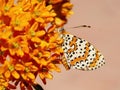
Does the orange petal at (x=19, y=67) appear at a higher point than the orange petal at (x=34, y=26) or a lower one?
lower

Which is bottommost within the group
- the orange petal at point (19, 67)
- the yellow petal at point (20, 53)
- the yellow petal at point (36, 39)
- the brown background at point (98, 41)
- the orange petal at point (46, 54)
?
the brown background at point (98, 41)

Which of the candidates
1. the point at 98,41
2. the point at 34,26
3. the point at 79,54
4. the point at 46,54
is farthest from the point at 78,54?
the point at 98,41

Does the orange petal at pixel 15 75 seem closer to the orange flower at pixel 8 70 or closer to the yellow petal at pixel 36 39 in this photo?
the orange flower at pixel 8 70

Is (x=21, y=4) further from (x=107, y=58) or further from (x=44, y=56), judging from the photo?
(x=107, y=58)

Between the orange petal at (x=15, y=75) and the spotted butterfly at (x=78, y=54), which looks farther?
the spotted butterfly at (x=78, y=54)

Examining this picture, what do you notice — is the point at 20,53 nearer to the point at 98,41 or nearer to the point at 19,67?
the point at 19,67

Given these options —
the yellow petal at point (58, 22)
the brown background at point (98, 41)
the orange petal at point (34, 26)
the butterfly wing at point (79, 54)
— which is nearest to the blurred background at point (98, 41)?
the brown background at point (98, 41)

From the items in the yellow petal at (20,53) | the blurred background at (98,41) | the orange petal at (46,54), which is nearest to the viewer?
the yellow petal at (20,53)
